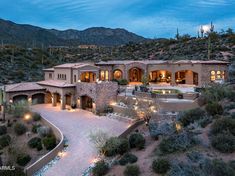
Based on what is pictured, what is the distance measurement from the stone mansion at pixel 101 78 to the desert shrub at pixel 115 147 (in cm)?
1232

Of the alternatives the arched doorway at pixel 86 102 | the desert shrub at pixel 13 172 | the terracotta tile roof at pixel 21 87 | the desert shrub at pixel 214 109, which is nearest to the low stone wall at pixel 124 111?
the arched doorway at pixel 86 102

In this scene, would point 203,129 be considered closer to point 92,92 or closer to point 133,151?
point 133,151

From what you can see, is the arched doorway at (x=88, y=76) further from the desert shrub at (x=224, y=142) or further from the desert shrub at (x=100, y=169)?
the desert shrub at (x=224, y=142)

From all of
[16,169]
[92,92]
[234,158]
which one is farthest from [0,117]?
[234,158]

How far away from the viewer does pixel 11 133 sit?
2948 centimetres

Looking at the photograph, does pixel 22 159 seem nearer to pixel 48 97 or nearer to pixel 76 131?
pixel 76 131

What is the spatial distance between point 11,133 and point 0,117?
4.80 metres

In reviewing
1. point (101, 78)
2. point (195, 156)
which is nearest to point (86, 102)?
point (101, 78)

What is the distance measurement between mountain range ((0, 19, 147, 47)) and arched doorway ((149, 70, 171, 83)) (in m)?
54.6

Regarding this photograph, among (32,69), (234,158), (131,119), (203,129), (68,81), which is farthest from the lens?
(32,69)

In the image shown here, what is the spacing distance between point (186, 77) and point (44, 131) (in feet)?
76.3

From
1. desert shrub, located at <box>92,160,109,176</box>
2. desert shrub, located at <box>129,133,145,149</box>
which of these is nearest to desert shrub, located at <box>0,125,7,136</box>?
desert shrub, located at <box>92,160,109,176</box>

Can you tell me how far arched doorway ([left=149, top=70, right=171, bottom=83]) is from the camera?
44.1 m

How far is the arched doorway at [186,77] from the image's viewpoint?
40000 mm
